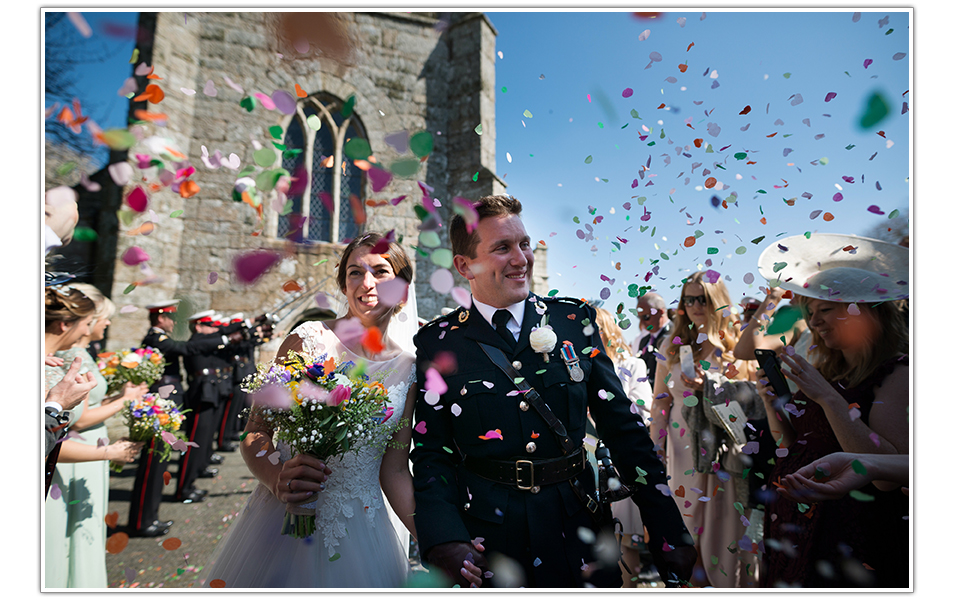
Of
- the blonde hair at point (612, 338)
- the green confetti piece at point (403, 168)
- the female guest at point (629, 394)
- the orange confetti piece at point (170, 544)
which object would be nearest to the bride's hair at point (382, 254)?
the green confetti piece at point (403, 168)

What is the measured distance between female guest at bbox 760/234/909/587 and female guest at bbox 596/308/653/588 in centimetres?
123

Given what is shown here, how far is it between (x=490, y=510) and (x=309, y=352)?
112 centimetres

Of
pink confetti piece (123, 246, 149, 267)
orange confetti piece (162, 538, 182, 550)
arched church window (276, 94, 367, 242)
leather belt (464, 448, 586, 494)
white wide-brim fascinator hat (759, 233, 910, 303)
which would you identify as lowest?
orange confetti piece (162, 538, 182, 550)

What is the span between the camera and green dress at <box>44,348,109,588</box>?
2848 mm

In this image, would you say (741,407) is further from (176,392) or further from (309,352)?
(176,392)

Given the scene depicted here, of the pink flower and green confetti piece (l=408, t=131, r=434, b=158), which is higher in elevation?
green confetti piece (l=408, t=131, r=434, b=158)

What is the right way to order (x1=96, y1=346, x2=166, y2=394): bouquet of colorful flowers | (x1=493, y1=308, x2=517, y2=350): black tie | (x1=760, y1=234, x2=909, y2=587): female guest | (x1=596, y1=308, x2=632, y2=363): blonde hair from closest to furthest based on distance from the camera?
(x1=760, y1=234, x2=909, y2=587): female guest
(x1=493, y1=308, x2=517, y2=350): black tie
(x1=596, y1=308, x2=632, y2=363): blonde hair
(x1=96, y1=346, x2=166, y2=394): bouquet of colorful flowers

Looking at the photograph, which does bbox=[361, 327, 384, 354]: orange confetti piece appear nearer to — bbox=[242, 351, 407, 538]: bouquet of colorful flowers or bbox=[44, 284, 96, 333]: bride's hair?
bbox=[242, 351, 407, 538]: bouquet of colorful flowers

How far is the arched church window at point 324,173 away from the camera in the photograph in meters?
10.4

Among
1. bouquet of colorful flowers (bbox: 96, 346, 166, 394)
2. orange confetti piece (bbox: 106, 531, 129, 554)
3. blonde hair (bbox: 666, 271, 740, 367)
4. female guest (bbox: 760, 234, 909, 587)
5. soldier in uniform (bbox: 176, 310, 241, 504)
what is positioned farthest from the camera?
soldier in uniform (bbox: 176, 310, 241, 504)

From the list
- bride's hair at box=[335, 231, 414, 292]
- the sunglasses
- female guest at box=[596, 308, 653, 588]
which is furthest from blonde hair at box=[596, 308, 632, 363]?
bride's hair at box=[335, 231, 414, 292]

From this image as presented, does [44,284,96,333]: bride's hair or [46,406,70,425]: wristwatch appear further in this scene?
[44,284,96,333]: bride's hair
